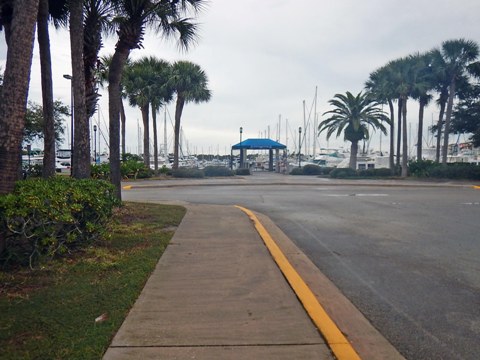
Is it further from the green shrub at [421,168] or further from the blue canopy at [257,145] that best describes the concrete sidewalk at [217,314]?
the blue canopy at [257,145]

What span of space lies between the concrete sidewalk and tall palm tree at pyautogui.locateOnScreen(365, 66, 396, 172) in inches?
1311

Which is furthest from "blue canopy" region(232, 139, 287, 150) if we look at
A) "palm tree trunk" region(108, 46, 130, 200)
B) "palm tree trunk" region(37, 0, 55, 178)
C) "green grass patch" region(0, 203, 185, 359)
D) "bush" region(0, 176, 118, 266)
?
"bush" region(0, 176, 118, 266)

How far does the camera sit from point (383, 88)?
38.1 meters

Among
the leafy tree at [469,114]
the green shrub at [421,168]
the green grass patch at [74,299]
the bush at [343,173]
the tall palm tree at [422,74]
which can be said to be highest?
the tall palm tree at [422,74]

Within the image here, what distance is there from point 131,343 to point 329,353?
1.65 m

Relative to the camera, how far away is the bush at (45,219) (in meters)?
5.71

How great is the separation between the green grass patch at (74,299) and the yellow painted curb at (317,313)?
1.85m

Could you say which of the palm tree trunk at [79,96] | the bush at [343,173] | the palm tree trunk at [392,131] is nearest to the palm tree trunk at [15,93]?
the palm tree trunk at [79,96]

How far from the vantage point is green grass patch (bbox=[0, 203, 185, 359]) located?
151 inches

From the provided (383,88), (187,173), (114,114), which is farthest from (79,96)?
(383,88)

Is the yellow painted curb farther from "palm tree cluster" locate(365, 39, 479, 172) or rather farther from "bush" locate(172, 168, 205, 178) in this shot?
"palm tree cluster" locate(365, 39, 479, 172)

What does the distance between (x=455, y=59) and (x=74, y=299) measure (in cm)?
3679

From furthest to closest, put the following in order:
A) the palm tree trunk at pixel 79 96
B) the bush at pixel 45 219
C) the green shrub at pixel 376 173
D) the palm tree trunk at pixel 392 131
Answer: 1. the palm tree trunk at pixel 392 131
2. the green shrub at pixel 376 173
3. the palm tree trunk at pixel 79 96
4. the bush at pixel 45 219

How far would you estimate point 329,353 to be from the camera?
383 centimetres
